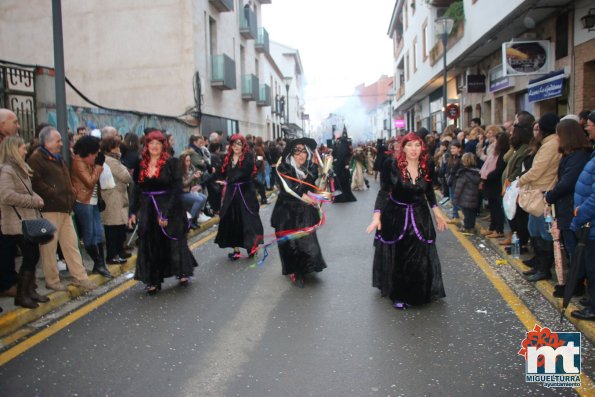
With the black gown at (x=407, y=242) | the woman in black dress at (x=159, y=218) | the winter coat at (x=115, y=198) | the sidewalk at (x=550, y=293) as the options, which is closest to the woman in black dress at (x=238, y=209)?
the winter coat at (x=115, y=198)

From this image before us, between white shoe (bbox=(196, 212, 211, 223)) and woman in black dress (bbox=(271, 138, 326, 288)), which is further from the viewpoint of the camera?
white shoe (bbox=(196, 212, 211, 223))

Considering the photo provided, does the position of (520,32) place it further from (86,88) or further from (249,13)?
(249,13)

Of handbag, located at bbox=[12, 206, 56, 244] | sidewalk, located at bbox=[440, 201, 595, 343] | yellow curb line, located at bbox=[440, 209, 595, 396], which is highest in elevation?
handbag, located at bbox=[12, 206, 56, 244]

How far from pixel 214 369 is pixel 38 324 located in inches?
89.9

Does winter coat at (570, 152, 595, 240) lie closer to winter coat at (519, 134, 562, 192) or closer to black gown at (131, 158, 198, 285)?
winter coat at (519, 134, 562, 192)

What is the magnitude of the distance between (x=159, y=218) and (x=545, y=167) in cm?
449

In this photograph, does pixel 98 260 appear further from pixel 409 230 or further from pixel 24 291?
pixel 409 230

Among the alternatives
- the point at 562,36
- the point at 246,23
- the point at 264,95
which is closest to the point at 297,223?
the point at 562,36

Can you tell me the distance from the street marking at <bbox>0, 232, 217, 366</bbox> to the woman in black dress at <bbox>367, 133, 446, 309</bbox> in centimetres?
312

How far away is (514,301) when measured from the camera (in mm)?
5715

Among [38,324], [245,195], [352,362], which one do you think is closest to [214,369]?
[352,362]

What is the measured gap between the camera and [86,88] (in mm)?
20156

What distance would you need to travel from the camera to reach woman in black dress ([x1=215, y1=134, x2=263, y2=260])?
8250 millimetres

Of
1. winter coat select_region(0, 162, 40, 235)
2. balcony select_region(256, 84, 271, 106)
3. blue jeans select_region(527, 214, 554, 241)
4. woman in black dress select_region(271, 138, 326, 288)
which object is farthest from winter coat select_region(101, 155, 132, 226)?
balcony select_region(256, 84, 271, 106)
